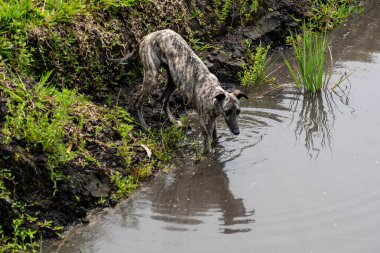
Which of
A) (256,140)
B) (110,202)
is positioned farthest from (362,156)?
(110,202)

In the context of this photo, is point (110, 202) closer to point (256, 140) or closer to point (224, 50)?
point (256, 140)

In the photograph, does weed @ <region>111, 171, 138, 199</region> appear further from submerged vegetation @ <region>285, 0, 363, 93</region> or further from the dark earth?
submerged vegetation @ <region>285, 0, 363, 93</region>

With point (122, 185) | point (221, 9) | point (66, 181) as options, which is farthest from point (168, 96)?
point (221, 9)

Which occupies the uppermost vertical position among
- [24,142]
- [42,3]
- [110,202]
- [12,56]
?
[42,3]

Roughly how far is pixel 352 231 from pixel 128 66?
440 centimetres

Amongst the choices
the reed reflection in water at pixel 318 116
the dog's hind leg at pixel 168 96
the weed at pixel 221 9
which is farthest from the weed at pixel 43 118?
the weed at pixel 221 9

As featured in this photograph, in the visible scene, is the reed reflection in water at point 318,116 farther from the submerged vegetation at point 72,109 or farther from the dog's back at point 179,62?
the dog's back at point 179,62

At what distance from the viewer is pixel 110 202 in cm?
725

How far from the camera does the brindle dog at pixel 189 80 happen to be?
26.5 feet

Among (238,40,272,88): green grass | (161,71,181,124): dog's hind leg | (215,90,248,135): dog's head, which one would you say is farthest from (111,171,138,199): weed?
(238,40,272,88): green grass

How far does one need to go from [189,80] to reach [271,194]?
211 cm

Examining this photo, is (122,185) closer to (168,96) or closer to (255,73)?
(168,96)

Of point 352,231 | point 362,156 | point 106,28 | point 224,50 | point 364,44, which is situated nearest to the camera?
point 352,231

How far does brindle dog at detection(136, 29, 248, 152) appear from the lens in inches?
318
